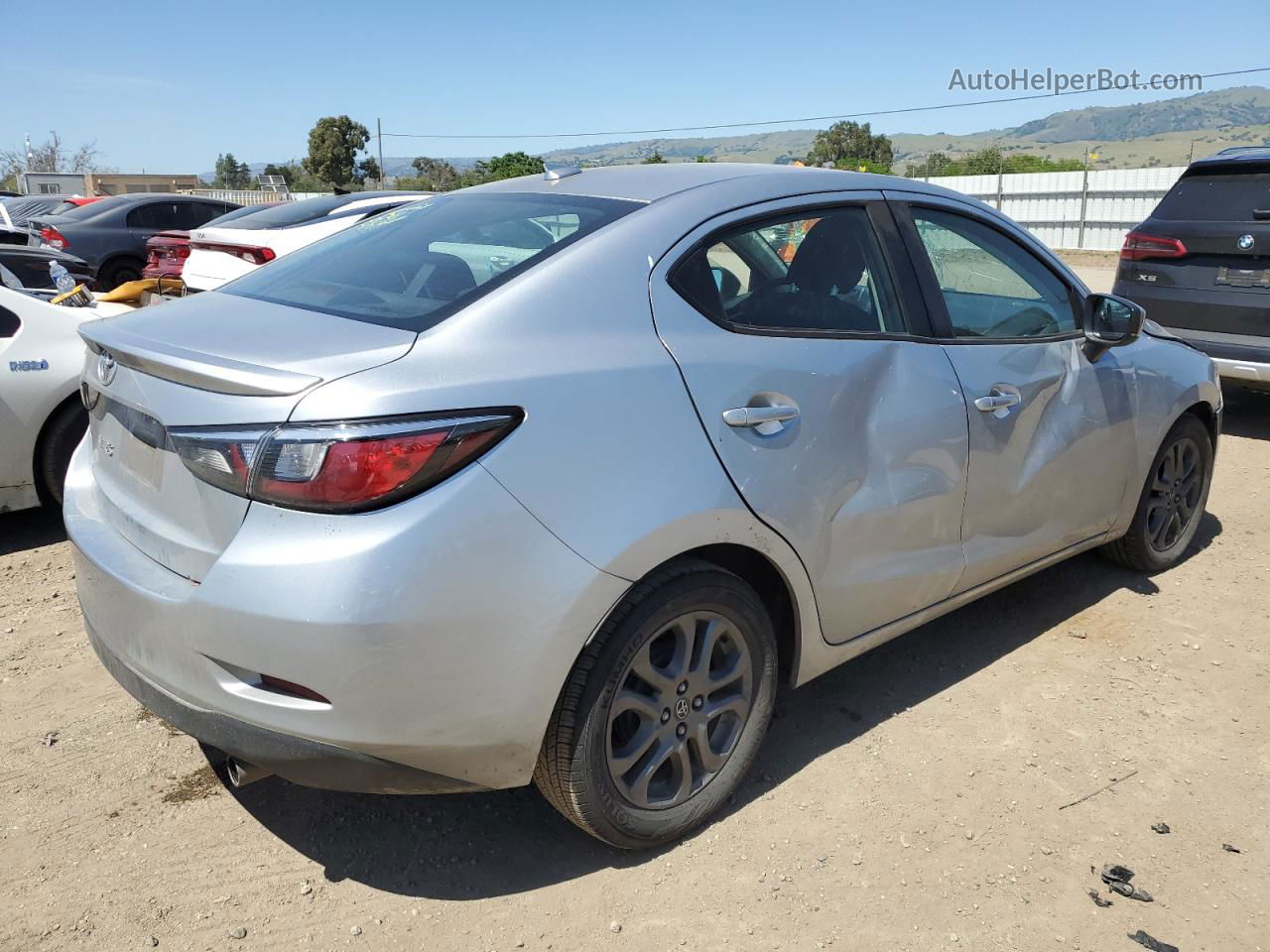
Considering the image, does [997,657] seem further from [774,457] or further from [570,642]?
[570,642]

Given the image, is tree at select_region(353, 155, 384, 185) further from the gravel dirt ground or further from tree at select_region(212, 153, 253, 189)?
the gravel dirt ground

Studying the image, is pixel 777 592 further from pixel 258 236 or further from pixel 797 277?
pixel 258 236

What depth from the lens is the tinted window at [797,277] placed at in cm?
271

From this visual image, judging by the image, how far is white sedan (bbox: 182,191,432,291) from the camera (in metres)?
7.51

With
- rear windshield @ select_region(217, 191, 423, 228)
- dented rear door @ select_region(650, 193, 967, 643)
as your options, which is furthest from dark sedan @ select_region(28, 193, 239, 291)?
dented rear door @ select_region(650, 193, 967, 643)

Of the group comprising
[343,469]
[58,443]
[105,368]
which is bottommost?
[58,443]

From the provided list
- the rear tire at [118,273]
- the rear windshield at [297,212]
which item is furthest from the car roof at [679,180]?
the rear tire at [118,273]

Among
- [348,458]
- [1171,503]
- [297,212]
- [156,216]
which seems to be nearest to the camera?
[348,458]

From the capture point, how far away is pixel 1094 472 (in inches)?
151

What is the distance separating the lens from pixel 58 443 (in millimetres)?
5027

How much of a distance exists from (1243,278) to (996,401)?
14.7ft

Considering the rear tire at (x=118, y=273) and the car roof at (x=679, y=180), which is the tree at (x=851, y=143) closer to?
the rear tire at (x=118, y=273)

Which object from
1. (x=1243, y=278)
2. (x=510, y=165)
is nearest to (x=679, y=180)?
(x=1243, y=278)

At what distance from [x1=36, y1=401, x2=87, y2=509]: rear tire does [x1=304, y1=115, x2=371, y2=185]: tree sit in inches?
2681
